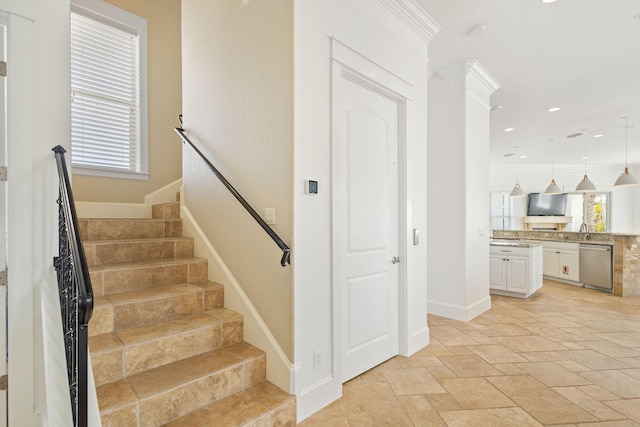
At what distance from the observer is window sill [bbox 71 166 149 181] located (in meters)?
3.72

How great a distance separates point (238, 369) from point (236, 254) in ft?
2.87

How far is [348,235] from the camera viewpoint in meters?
2.56

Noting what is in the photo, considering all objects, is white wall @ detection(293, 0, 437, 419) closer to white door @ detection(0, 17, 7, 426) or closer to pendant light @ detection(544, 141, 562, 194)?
white door @ detection(0, 17, 7, 426)

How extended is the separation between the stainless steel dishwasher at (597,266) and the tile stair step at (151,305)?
6.81 m

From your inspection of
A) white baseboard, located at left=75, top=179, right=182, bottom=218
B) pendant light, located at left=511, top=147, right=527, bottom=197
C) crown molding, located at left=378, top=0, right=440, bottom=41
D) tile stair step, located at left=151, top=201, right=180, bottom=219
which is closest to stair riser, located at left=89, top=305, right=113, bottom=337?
tile stair step, located at left=151, top=201, right=180, bottom=219

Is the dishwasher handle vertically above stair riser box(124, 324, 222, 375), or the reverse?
the dishwasher handle

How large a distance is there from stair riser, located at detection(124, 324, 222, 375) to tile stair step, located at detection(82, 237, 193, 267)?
107 centimetres

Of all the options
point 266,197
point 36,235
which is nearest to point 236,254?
point 266,197

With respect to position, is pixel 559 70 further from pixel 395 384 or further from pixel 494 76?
pixel 395 384

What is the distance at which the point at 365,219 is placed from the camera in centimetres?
272

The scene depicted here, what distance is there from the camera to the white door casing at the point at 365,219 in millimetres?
2432

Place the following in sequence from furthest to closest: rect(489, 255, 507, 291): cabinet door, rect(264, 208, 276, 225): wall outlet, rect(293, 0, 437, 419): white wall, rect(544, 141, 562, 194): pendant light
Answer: rect(544, 141, 562, 194): pendant light < rect(489, 255, 507, 291): cabinet door < rect(264, 208, 276, 225): wall outlet < rect(293, 0, 437, 419): white wall

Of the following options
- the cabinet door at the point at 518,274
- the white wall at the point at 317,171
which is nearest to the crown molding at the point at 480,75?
the white wall at the point at 317,171

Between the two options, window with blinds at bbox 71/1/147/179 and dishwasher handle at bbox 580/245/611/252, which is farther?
dishwasher handle at bbox 580/245/611/252
